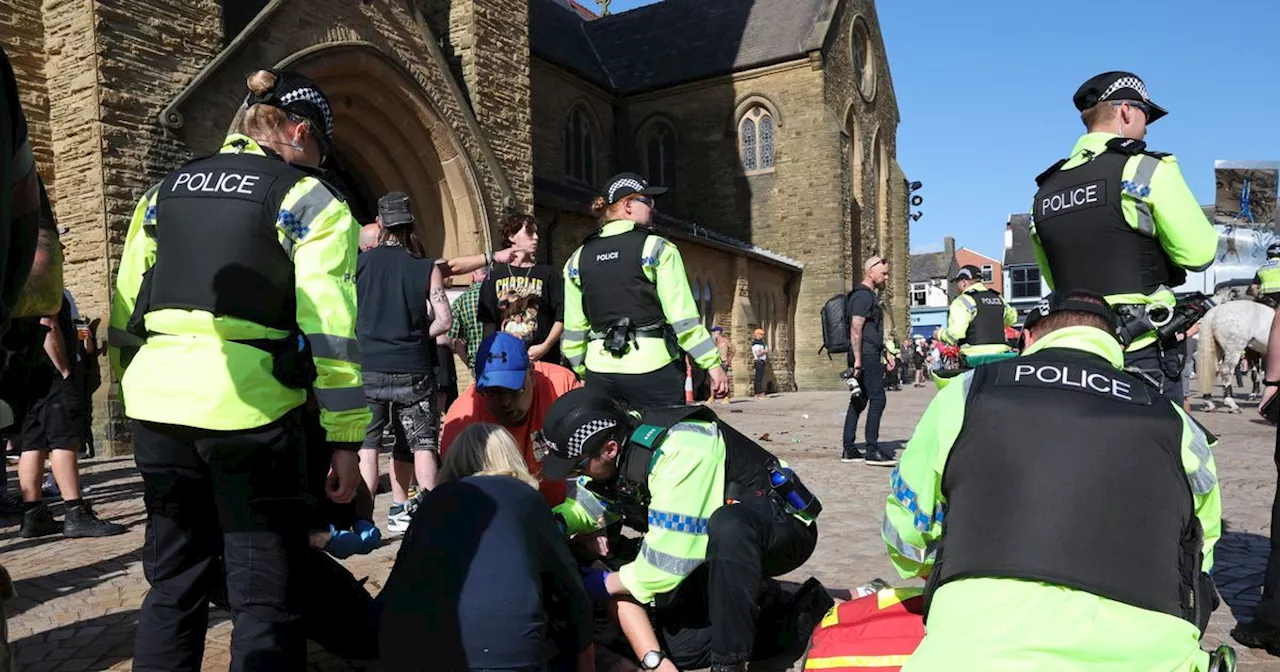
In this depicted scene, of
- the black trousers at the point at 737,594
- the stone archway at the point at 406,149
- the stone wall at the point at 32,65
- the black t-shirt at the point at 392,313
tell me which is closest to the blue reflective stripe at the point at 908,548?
the black trousers at the point at 737,594

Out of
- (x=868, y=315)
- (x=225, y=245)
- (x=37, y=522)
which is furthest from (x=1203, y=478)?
(x=868, y=315)

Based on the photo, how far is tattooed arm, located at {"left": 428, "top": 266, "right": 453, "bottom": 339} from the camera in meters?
5.00

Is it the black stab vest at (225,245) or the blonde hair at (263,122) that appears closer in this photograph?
the black stab vest at (225,245)

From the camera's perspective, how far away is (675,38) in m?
30.9

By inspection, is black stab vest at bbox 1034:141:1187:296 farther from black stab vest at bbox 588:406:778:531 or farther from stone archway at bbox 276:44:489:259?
stone archway at bbox 276:44:489:259

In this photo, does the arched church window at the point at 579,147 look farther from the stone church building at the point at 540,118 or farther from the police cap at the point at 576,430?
the police cap at the point at 576,430

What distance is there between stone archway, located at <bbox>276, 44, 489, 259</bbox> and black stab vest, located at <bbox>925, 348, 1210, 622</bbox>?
39.2 feet

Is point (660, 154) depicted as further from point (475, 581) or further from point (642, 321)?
point (475, 581)

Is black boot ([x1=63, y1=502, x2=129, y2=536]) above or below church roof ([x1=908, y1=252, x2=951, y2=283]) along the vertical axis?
below

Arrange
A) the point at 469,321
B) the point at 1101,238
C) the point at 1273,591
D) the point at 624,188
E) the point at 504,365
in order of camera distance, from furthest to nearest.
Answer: the point at 469,321
the point at 624,188
the point at 504,365
the point at 1101,238
the point at 1273,591

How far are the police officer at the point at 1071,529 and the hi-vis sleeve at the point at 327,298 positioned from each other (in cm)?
160

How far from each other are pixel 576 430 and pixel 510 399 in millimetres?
1029

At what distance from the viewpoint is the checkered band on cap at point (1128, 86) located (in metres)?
3.36

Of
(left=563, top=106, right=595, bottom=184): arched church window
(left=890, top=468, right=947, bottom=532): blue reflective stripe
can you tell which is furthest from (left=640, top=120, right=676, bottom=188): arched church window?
(left=890, top=468, right=947, bottom=532): blue reflective stripe
